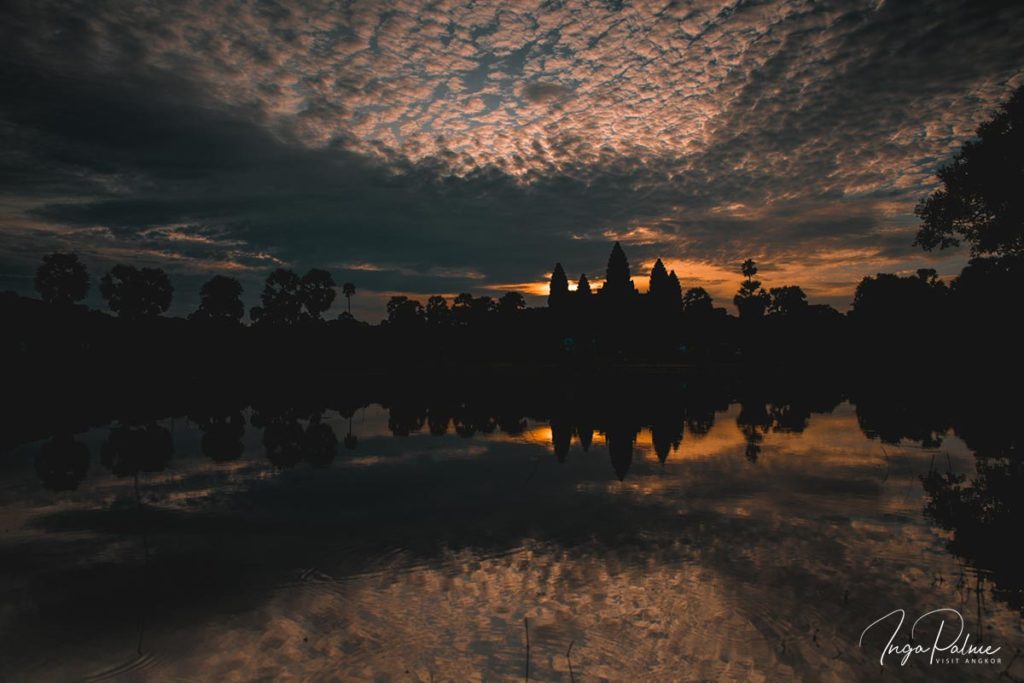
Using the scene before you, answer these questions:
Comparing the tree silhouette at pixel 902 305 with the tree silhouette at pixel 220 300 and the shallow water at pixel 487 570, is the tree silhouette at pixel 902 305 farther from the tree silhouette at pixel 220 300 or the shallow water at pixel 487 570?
the tree silhouette at pixel 220 300

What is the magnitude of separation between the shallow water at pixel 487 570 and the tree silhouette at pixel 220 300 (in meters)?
116

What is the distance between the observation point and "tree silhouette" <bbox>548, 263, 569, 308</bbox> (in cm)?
13293

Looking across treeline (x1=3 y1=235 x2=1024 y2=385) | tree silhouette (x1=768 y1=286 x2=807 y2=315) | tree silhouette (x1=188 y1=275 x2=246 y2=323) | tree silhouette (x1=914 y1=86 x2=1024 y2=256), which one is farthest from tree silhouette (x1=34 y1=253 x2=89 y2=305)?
tree silhouette (x1=768 y1=286 x2=807 y2=315)

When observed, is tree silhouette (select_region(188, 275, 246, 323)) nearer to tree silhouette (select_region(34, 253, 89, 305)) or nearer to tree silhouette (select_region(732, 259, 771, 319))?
tree silhouette (select_region(34, 253, 89, 305))

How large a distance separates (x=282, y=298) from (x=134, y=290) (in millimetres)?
29681

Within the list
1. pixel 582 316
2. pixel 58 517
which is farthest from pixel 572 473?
pixel 582 316

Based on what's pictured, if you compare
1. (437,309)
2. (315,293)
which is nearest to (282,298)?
(315,293)

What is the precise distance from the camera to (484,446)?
21.7 metres

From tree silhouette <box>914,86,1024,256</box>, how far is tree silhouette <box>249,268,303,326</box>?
126149 millimetres

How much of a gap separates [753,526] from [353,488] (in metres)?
10.4

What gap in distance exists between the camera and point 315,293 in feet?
437

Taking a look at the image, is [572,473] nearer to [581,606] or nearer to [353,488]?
[353,488]

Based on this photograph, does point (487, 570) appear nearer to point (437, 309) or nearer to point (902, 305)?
point (902, 305)

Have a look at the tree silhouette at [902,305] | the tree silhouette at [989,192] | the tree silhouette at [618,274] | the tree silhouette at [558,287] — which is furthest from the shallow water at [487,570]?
the tree silhouette at [558,287]
